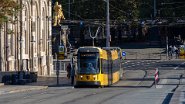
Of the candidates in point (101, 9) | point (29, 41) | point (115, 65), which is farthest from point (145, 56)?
point (115, 65)

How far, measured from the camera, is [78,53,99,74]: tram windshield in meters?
48.7

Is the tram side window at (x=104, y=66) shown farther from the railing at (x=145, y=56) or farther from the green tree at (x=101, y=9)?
the green tree at (x=101, y=9)

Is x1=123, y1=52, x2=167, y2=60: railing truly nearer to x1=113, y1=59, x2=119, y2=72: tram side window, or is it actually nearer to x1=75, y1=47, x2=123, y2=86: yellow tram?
x1=113, y1=59, x2=119, y2=72: tram side window

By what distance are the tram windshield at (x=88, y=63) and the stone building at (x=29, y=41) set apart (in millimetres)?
7914

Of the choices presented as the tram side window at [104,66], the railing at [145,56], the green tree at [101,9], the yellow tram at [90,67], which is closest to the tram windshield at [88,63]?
the yellow tram at [90,67]

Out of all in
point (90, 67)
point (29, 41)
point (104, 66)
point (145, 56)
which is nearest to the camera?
point (90, 67)

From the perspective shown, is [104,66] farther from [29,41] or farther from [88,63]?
[29,41]

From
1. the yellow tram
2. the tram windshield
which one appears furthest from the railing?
the tram windshield

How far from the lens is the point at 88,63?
48.8m

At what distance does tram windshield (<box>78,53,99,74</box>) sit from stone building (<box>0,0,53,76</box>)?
791 cm

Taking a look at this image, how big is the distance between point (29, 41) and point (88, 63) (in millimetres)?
17390

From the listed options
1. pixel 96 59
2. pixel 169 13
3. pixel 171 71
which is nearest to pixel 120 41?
pixel 169 13

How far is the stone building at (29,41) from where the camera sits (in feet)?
191

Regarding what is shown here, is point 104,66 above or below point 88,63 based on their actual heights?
below
